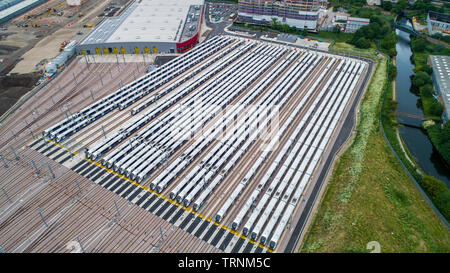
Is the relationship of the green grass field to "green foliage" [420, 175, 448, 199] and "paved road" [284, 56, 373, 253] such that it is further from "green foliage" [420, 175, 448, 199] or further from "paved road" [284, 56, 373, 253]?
"green foliage" [420, 175, 448, 199]

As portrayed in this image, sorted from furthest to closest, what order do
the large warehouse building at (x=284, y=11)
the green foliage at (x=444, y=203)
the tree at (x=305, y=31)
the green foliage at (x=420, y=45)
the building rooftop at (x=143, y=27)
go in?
the tree at (x=305, y=31), the large warehouse building at (x=284, y=11), the green foliage at (x=420, y=45), the building rooftop at (x=143, y=27), the green foliage at (x=444, y=203)

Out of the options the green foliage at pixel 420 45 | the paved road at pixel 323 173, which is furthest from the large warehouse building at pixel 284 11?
the paved road at pixel 323 173

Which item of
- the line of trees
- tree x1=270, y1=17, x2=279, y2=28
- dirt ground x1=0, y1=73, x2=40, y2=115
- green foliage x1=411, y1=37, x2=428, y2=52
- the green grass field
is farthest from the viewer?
tree x1=270, y1=17, x2=279, y2=28

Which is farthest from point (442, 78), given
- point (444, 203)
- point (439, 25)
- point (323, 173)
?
point (323, 173)

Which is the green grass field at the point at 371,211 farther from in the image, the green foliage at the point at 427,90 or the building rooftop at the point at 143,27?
the building rooftop at the point at 143,27

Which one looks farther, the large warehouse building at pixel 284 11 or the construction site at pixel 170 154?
the large warehouse building at pixel 284 11

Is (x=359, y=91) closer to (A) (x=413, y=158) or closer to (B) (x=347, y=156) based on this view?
(A) (x=413, y=158)

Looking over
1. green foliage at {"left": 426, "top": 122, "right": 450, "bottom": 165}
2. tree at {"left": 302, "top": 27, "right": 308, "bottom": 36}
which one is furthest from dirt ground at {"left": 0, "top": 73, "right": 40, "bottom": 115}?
green foliage at {"left": 426, "top": 122, "right": 450, "bottom": 165}
